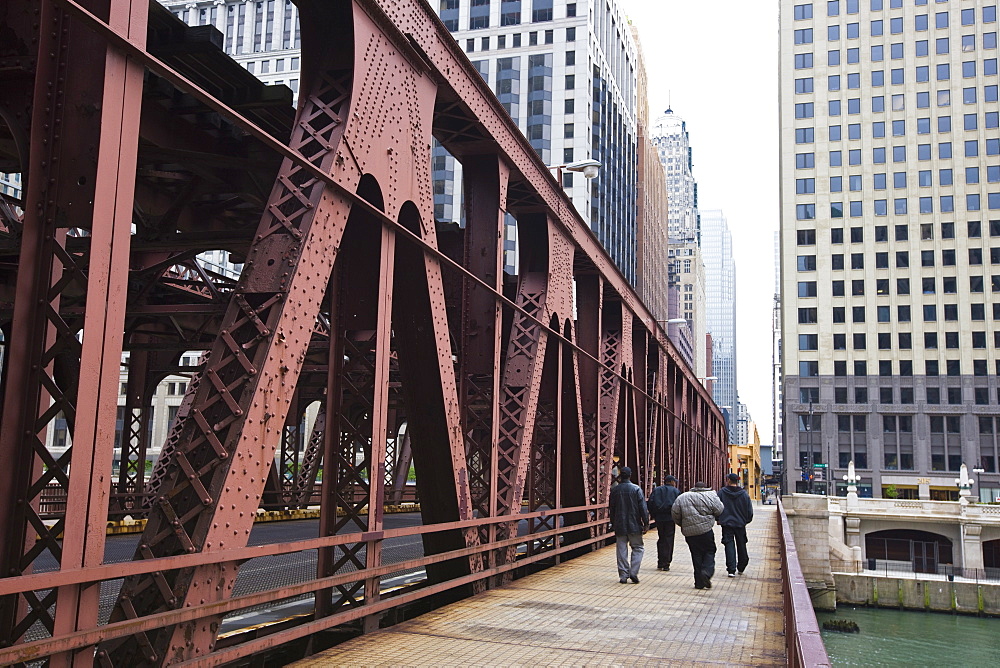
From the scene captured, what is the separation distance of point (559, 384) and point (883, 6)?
9024 centimetres

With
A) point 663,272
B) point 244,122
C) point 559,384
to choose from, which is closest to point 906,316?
point 663,272

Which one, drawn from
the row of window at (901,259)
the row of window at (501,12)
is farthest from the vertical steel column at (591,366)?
the row of window at (901,259)

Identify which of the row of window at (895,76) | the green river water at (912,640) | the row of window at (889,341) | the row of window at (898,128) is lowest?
the green river water at (912,640)

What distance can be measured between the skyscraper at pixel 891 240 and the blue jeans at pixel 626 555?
233 ft

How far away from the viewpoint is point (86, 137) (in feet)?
16.3

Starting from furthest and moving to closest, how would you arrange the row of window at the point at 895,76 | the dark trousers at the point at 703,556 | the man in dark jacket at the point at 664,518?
the row of window at the point at 895,76, the man in dark jacket at the point at 664,518, the dark trousers at the point at 703,556

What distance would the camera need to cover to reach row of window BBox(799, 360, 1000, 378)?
268 ft

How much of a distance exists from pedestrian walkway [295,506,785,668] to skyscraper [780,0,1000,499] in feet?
236

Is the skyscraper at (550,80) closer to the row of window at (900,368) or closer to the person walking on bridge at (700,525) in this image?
the row of window at (900,368)

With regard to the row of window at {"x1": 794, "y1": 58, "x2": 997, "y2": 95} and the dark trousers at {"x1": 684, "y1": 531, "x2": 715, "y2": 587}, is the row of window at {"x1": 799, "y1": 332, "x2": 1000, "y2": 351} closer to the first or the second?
the row of window at {"x1": 794, "y1": 58, "x2": 997, "y2": 95}

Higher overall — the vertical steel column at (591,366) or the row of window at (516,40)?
the row of window at (516,40)

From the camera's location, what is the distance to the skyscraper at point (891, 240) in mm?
81562

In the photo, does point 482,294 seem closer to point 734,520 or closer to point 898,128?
point 734,520

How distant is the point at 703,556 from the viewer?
1258 centimetres
